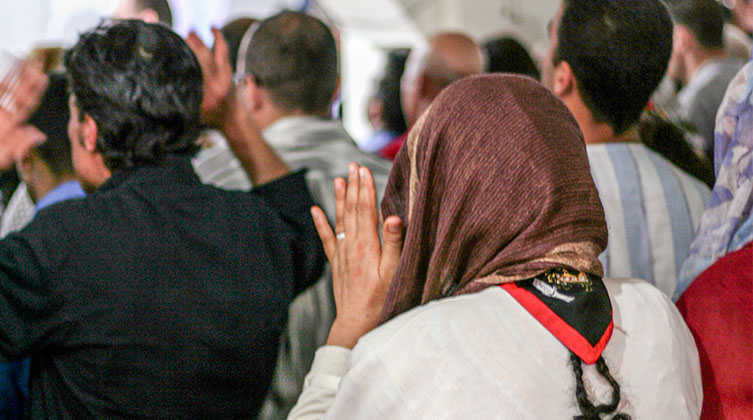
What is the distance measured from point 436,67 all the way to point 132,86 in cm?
125

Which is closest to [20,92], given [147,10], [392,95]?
[147,10]

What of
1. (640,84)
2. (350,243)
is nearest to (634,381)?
(350,243)

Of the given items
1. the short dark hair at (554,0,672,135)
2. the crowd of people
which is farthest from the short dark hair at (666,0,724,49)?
the short dark hair at (554,0,672,135)

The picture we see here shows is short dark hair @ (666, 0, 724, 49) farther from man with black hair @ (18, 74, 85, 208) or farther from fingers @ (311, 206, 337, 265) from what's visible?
man with black hair @ (18, 74, 85, 208)

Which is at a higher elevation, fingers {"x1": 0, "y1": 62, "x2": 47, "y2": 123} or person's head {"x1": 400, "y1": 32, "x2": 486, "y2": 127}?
fingers {"x1": 0, "y1": 62, "x2": 47, "y2": 123}

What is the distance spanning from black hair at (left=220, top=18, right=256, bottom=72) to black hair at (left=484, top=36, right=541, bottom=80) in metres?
0.97

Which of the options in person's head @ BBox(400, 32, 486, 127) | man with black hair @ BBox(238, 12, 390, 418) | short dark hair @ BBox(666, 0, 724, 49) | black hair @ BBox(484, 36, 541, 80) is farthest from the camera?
black hair @ BBox(484, 36, 541, 80)

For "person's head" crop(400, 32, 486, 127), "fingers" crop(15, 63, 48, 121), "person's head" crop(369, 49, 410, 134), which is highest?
"fingers" crop(15, 63, 48, 121)

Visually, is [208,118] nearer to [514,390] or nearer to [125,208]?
[125,208]

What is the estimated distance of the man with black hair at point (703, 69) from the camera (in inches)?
66.6

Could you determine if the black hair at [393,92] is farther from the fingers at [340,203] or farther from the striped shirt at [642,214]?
the fingers at [340,203]

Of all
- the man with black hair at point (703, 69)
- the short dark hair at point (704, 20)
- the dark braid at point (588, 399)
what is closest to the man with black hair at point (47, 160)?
the dark braid at point (588, 399)

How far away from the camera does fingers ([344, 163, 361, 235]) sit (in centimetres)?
101

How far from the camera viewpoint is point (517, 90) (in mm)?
880
